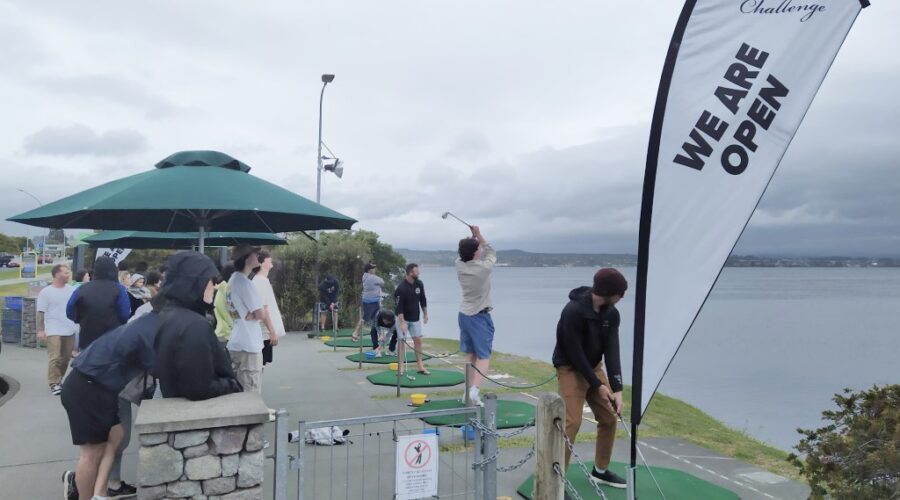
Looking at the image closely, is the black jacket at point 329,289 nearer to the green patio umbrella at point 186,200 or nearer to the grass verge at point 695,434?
the grass verge at point 695,434

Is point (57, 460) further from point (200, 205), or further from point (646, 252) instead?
point (646, 252)

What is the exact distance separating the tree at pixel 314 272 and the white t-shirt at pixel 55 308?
359 inches

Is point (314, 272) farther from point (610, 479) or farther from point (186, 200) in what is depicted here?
point (610, 479)

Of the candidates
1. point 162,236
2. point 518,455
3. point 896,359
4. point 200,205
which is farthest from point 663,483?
point 896,359

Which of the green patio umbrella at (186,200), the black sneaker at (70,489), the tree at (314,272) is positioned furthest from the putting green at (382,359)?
the black sneaker at (70,489)

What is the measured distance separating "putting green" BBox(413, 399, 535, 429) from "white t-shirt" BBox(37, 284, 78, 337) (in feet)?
16.3

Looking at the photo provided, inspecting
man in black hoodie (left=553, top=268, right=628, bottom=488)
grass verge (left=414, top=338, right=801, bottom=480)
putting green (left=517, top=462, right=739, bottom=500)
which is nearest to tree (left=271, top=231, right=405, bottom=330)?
grass verge (left=414, top=338, right=801, bottom=480)

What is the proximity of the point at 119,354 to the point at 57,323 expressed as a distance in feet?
18.0

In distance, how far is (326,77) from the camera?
19109 millimetres

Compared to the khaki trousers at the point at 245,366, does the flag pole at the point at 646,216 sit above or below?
above

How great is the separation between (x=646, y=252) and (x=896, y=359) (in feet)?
96.2

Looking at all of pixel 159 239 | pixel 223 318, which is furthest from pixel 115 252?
pixel 223 318

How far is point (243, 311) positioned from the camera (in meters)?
5.84

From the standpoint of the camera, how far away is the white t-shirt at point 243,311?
5.79 meters
